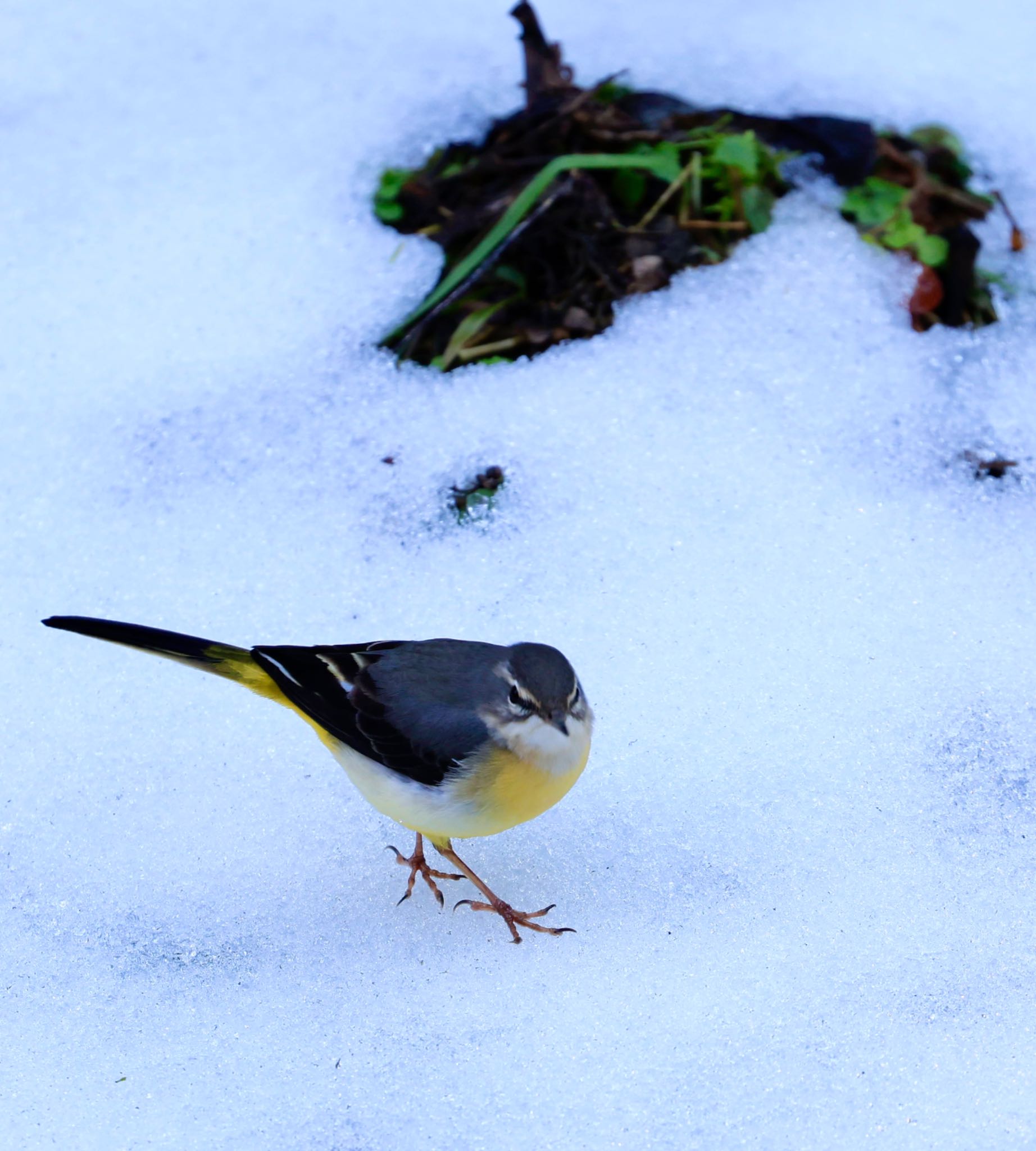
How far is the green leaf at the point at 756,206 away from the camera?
196 inches

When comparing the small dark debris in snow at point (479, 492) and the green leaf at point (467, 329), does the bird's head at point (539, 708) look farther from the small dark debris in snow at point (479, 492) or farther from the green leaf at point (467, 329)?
the green leaf at point (467, 329)

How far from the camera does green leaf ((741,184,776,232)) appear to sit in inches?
196

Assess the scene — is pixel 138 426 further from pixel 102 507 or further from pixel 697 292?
pixel 697 292

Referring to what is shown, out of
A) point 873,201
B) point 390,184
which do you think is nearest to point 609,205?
point 390,184

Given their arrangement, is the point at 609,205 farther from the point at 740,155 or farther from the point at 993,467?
the point at 993,467

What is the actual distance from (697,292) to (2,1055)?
363cm

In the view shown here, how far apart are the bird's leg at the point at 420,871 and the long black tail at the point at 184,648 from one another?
24.9 inches

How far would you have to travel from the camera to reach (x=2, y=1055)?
3107 mm

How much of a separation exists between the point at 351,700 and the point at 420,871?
0.63 metres

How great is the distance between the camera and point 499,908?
335 cm

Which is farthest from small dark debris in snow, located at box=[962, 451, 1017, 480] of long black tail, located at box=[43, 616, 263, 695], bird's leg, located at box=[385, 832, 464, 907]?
long black tail, located at box=[43, 616, 263, 695]

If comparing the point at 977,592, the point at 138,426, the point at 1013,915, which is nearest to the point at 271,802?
the point at 138,426

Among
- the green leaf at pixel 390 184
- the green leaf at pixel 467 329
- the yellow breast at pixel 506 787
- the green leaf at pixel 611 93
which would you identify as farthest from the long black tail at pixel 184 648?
the green leaf at pixel 611 93

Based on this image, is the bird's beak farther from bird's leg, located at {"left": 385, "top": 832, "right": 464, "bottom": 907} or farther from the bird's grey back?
bird's leg, located at {"left": 385, "top": 832, "right": 464, "bottom": 907}
